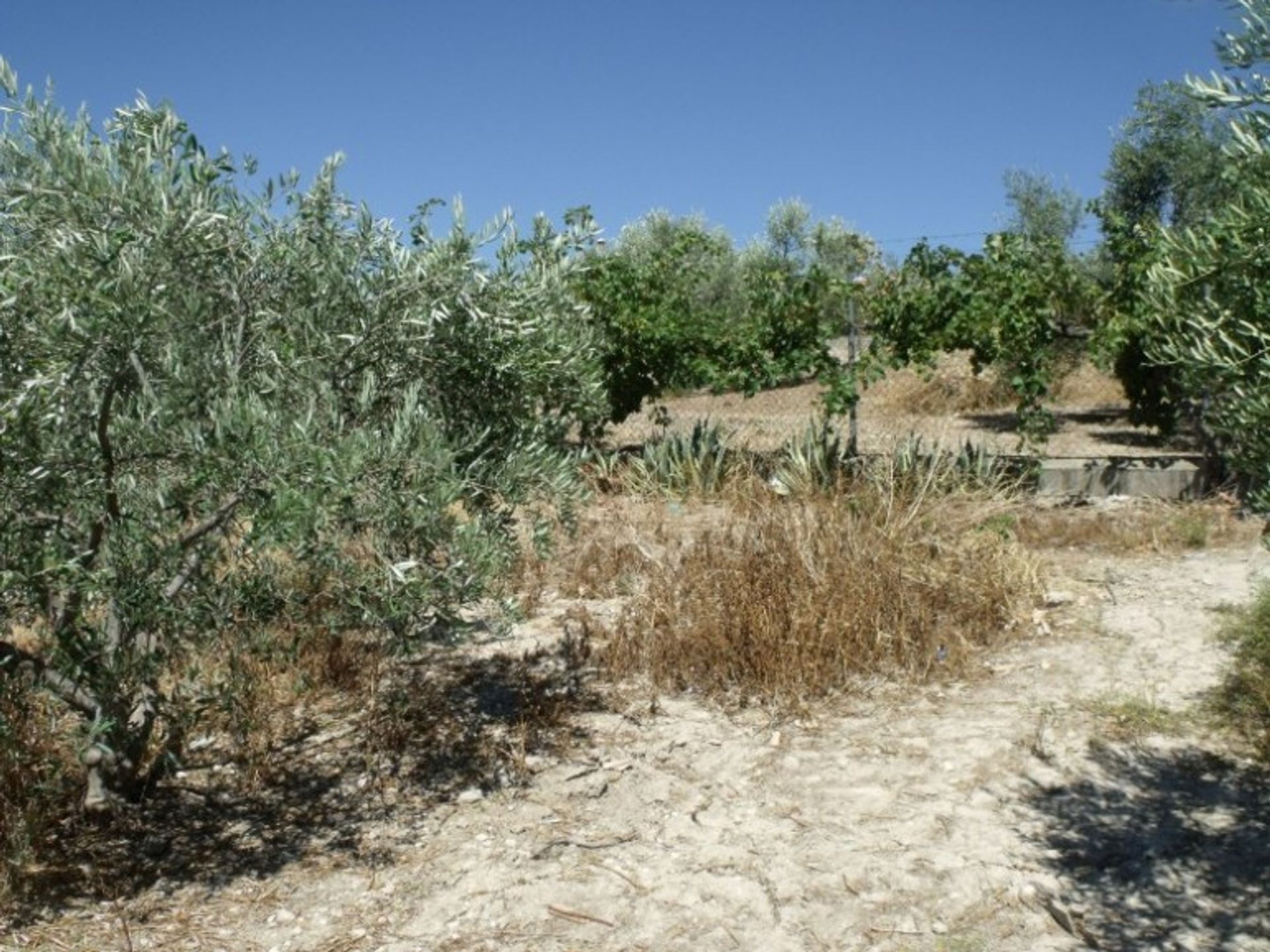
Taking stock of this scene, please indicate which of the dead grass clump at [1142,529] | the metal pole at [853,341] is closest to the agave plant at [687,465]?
the metal pole at [853,341]

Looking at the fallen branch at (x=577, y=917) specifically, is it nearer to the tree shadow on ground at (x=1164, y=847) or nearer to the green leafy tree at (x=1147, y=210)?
the tree shadow on ground at (x=1164, y=847)

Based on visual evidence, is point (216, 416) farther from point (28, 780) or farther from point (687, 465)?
point (687, 465)

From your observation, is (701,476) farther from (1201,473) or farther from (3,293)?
(3,293)

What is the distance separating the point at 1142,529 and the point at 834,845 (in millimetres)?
5035

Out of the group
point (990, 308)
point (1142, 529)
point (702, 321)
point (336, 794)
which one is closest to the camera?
point (336, 794)

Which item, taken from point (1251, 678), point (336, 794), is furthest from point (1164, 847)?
point (336, 794)

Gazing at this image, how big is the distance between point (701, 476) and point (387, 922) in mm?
6637

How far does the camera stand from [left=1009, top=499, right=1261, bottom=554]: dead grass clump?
8.45 m

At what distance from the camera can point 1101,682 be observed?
5957 mm

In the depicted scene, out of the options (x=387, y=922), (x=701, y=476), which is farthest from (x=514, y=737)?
(x=701, y=476)

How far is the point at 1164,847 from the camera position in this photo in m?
4.52

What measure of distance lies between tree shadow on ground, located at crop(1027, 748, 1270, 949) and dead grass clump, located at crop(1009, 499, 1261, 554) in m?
3.21

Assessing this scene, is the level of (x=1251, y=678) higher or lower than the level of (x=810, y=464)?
lower

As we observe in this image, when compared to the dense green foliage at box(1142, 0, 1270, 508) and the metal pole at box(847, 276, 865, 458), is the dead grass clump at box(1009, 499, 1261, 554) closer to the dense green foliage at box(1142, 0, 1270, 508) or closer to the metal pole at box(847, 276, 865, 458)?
the metal pole at box(847, 276, 865, 458)
